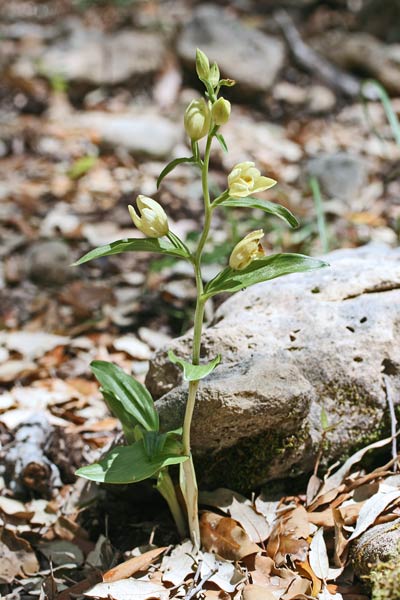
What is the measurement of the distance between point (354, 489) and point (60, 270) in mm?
2366

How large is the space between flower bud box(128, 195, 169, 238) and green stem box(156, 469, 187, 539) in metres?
0.71

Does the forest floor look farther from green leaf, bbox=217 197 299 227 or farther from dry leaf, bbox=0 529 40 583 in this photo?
green leaf, bbox=217 197 299 227

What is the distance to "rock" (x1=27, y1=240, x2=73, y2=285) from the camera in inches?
152

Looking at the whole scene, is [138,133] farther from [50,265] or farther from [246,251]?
[246,251]

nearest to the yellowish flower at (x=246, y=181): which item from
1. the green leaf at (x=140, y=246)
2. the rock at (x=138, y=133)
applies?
the green leaf at (x=140, y=246)

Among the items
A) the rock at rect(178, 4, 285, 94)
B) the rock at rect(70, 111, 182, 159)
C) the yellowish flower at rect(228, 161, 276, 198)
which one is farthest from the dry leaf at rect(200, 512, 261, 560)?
the rock at rect(178, 4, 285, 94)

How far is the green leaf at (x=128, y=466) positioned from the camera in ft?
5.83

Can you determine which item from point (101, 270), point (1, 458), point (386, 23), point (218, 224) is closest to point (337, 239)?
point (218, 224)

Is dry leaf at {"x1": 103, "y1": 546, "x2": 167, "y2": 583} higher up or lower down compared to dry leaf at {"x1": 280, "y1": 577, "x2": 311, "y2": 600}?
lower down

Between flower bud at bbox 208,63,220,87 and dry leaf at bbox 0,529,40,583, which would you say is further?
dry leaf at bbox 0,529,40,583

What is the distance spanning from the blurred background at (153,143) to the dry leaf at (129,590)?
4.03ft

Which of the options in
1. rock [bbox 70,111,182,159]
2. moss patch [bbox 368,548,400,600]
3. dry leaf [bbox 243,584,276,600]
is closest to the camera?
moss patch [bbox 368,548,400,600]

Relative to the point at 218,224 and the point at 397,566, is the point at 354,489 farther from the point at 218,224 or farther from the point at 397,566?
the point at 218,224

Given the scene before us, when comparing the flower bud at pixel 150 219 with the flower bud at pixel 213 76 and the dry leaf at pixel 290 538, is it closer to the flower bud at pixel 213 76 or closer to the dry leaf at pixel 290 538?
the flower bud at pixel 213 76
